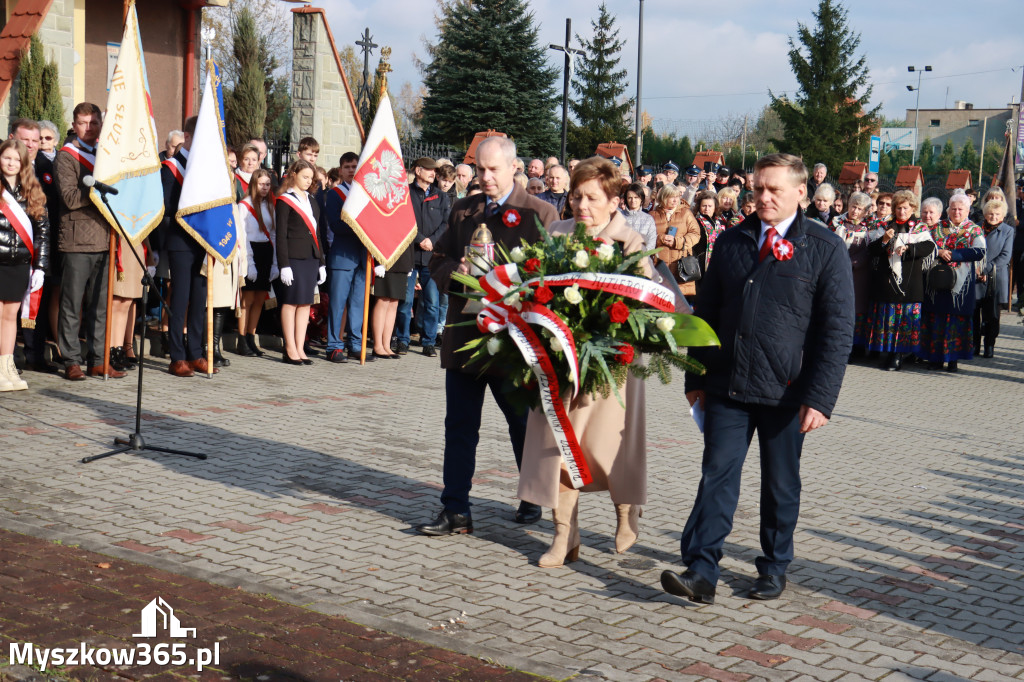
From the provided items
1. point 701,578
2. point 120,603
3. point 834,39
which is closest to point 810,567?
point 701,578

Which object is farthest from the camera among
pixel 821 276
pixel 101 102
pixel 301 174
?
pixel 101 102

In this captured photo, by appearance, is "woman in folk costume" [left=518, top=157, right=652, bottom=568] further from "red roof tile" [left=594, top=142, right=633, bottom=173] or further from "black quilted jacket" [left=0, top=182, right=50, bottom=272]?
"red roof tile" [left=594, top=142, right=633, bottom=173]

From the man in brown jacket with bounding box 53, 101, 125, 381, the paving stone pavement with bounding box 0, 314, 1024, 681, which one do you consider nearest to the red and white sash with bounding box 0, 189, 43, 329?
the man in brown jacket with bounding box 53, 101, 125, 381

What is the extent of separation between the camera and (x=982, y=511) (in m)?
7.36

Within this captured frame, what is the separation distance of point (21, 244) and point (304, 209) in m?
3.19

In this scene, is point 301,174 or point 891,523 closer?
point 891,523

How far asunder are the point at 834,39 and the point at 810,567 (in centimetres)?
5169

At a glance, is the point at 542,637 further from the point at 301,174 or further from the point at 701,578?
the point at 301,174

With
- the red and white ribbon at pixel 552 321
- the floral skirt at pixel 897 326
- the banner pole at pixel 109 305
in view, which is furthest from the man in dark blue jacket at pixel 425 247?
the red and white ribbon at pixel 552 321

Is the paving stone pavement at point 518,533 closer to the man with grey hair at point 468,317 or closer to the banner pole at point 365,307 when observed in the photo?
the man with grey hair at point 468,317

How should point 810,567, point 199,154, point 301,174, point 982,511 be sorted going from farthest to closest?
1. point 301,174
2. point 199,154
3. point 982,511
4. point 810,567

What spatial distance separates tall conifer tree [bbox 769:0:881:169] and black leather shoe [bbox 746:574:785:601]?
48.8m

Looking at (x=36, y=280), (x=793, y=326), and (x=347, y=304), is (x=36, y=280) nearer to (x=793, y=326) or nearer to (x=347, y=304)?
(x=347, y=304)

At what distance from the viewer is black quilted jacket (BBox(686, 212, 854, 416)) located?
5.18 meters
